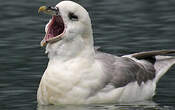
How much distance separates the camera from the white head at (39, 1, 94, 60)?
12.5m

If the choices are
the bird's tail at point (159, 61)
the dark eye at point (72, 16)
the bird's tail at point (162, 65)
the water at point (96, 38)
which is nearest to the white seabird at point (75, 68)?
the dark eye at point (72, 16)

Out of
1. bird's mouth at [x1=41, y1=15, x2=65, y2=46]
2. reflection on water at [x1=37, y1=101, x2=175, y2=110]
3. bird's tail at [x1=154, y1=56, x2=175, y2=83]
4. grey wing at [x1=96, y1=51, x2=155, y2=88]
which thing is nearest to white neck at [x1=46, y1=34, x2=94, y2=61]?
bird's mouth at [x1=41, y1=15, x2=65, y2=46]

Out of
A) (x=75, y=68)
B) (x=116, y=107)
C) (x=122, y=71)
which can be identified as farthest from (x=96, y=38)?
(x=75, y=68)

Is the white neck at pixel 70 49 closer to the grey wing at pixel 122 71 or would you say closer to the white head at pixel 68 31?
the white head at pixel 68 31

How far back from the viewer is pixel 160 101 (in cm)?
1376

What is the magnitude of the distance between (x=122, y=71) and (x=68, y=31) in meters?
1.40

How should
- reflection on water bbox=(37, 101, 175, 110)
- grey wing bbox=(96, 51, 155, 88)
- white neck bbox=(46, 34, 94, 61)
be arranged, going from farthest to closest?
grey wing bbox=(96, 51, 155, 88), reflection on water bbox=(37, 101, 175, 110), white neck bbox=(46, 34, 94, 61)

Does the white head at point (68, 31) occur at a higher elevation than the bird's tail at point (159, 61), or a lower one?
higher

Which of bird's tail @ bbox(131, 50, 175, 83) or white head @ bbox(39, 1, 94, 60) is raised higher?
white head @ bbox(39, 1, 94, 60)

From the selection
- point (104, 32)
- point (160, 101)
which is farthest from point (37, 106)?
point (104, 32)

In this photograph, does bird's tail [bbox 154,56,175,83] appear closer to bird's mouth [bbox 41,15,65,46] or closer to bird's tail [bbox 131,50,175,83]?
bird's tail [bbox 131,50,175,83]

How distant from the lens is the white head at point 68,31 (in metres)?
12.5

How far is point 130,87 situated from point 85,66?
980mm

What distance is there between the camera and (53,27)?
12.6m
